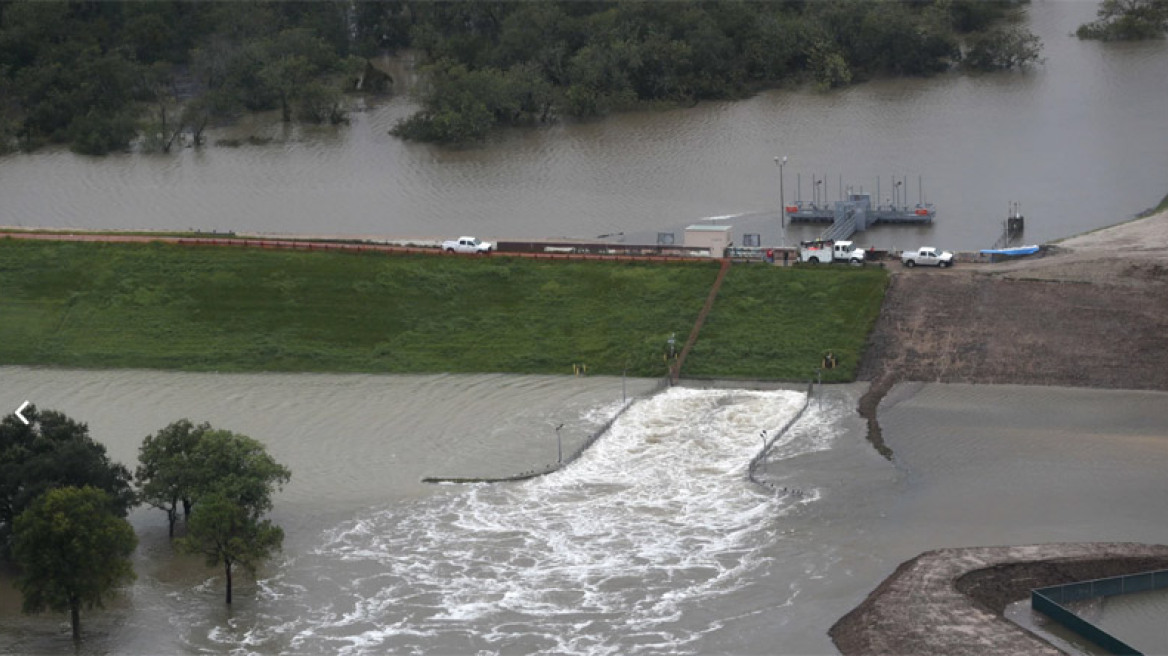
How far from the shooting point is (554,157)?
3115 inches

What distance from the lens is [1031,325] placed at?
187 feet

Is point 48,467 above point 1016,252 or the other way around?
the other way around

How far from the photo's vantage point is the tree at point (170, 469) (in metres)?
46.5

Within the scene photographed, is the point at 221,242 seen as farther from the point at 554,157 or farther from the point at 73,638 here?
the point at 73,638

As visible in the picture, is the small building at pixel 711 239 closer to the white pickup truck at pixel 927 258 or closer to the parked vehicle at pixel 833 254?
the parked vehicle at pixel 833 254

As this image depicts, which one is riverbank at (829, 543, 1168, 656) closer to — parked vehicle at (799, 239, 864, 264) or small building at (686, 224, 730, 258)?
parked vehicle at (799, 239, 864, 264)

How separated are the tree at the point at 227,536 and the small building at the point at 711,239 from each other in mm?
23790

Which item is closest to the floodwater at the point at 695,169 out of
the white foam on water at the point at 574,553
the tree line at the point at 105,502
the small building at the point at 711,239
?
the small building at the point at 711,239

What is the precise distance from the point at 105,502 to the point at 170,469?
2139 millimetres

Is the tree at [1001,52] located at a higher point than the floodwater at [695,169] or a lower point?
higher

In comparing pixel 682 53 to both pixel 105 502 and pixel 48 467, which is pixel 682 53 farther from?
pixel 105 502

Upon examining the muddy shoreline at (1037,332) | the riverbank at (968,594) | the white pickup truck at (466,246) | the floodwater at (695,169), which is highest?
the floodwater at (695,169)

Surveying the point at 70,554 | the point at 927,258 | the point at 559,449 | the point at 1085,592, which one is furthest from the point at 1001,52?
the point at 70,554

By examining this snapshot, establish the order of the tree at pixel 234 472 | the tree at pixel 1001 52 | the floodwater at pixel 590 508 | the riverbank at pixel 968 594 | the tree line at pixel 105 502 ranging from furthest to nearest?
the tree at pixel 1001 52, the tree at pixel 234 472, the floodwater at pixel 590 508, the tree line at pixel 105 502, the riverbank at pixel 968 594
